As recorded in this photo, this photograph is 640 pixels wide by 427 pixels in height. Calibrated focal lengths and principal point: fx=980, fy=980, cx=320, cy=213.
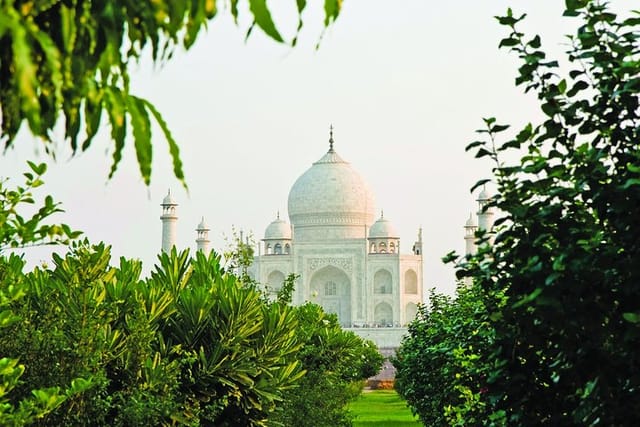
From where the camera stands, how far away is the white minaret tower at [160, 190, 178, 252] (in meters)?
46.8

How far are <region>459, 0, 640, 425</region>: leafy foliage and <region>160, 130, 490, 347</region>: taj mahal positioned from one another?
46642 mm

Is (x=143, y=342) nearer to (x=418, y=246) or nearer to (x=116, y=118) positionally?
(x=116, y=118)

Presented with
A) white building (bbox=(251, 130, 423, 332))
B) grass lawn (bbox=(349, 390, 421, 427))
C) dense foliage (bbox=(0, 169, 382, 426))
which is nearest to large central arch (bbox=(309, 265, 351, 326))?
white building (bbox=(251, 130, 423, 332))

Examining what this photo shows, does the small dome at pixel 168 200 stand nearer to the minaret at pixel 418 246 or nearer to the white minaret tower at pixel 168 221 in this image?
the white minaret tower at pixel 168 221

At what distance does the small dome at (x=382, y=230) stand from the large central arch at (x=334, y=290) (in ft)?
8.78

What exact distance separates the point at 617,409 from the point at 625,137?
0.80 m

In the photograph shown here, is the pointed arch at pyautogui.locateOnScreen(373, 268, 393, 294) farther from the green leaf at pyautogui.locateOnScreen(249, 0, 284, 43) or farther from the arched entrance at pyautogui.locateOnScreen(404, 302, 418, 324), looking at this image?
the green leaf at pyautogui.locateOnScreen(249, 0, 284, 43)

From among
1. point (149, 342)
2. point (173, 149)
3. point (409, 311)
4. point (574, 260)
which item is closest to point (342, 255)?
point (409, 311)

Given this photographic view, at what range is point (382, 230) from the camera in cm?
5212

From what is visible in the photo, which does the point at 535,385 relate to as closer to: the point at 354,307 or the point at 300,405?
the point at 300,405

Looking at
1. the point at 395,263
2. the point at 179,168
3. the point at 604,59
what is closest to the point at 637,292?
the point at 604,59

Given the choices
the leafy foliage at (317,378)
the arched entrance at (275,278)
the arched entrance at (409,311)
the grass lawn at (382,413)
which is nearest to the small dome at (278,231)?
the arched entrance at (275,278)

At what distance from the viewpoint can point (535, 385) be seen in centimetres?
294

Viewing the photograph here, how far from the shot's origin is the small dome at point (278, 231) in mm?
52938
